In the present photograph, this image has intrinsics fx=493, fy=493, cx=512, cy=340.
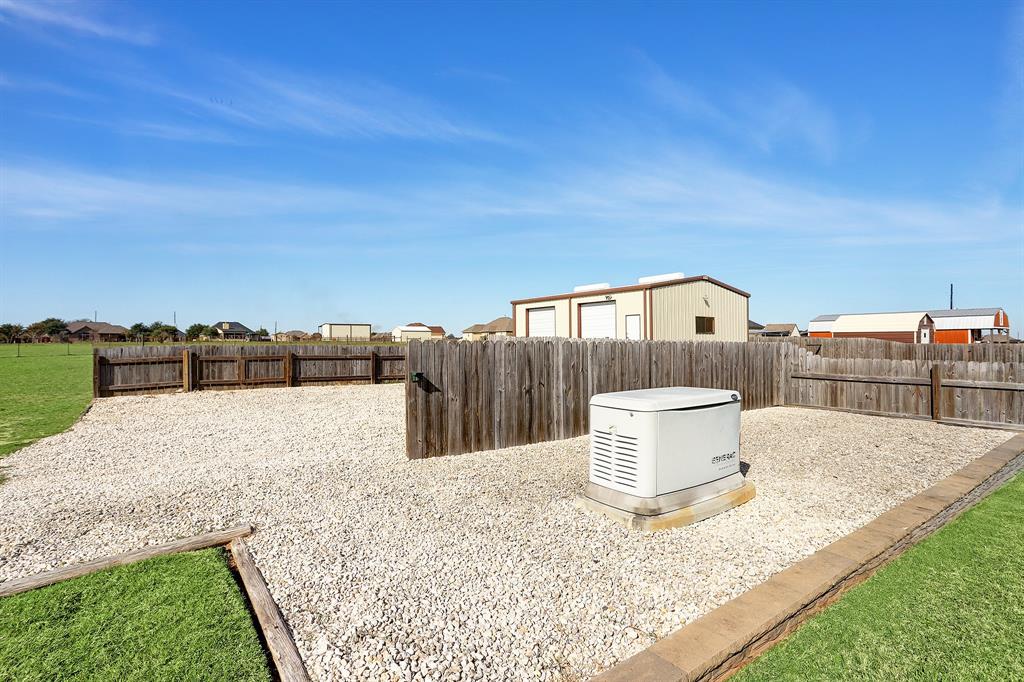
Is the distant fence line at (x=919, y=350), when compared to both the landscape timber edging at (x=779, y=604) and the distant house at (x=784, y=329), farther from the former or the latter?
the distant house at (x=784, y=329)

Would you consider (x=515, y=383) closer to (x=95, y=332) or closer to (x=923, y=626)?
(x=923, y=626)

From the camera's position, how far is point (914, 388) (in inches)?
408

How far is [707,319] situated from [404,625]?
20.6 meters

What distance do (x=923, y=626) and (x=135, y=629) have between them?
4.56 meters

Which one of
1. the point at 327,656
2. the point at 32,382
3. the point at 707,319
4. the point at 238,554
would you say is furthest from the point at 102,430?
the point at 707,319

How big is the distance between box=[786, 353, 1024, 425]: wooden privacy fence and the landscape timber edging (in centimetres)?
636

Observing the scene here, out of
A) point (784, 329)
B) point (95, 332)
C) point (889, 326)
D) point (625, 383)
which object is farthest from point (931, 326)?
point (95, 332)

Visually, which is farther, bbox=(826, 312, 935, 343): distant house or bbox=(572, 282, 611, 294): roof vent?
bbox=(826, 312, 935, 343): distant house

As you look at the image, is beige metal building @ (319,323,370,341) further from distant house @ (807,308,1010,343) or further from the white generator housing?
the white generator housing

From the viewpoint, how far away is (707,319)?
2125 cm

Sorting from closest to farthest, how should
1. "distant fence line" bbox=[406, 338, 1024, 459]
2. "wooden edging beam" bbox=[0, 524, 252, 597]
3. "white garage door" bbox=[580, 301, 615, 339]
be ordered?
1. "wooden edging beam" bbox=[0, 524, 252, 597]
2. "distant fence line" bbox=[406, 338, 1024, 459]
3. "white garage door" bbox=[580, 301, 615, 339]

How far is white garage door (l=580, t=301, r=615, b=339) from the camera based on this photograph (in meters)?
20.7

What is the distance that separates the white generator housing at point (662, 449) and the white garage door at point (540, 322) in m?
18.7

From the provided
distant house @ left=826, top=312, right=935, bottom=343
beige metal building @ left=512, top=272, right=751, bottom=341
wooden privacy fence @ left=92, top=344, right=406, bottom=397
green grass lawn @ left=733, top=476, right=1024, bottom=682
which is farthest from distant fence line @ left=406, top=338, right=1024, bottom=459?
distant house @ left=826, top=312, right=935, bottom=343
